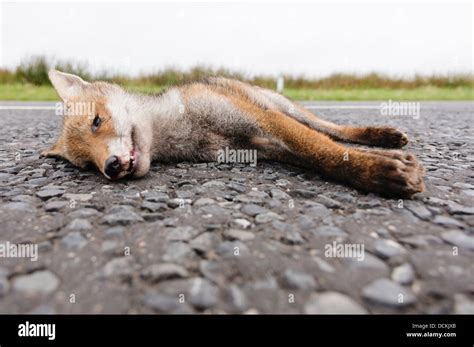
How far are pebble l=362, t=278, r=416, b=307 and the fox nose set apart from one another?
7.66 ft

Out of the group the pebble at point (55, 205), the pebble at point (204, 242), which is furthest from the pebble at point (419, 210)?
the pebble at point (55, 205)

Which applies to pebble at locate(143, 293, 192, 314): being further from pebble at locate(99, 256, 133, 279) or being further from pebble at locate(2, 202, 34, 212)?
pebble at locate(2, 202, 34, 212)

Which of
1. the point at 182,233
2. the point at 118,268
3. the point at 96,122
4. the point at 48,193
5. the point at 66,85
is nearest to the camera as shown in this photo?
the point at 118,268

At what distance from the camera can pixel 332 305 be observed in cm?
155

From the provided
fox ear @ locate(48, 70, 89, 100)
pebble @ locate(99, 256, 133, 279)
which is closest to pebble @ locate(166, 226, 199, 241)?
pebble @ locate(99, 256, 133, 279)

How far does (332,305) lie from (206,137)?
2745 mm

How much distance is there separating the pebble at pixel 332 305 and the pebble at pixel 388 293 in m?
A: 0.08

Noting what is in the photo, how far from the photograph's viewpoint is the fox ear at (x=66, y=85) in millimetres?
4414

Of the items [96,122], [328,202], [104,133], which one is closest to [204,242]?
[328,202]

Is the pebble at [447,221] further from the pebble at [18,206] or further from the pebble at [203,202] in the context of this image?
the pebble at [18,206]

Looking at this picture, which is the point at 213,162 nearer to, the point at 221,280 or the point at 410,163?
the point at 410,163

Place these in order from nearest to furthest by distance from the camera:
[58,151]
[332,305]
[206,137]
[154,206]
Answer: [332,305] → [154,206] → [206,137] → [58,151]

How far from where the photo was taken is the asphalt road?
5.20ft

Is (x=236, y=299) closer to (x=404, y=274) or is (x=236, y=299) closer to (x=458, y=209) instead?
(x=404, y=274)
